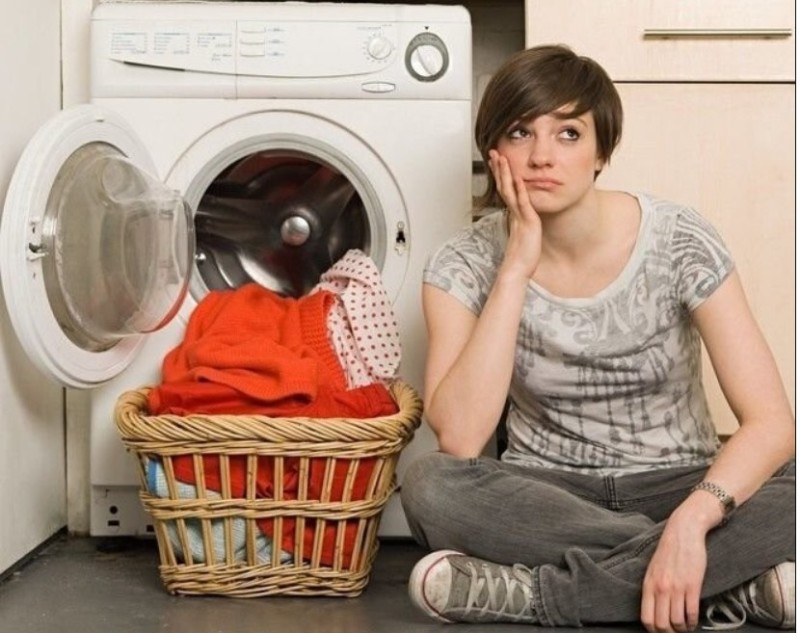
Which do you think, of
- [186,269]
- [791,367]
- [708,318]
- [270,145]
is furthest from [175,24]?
[791,367]

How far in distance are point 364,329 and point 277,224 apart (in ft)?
1.05

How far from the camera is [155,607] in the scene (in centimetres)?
167

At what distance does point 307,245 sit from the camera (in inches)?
83.6

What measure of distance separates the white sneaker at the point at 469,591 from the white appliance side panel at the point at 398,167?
51 centimetres

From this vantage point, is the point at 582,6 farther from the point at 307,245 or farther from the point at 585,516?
the point at 585,516

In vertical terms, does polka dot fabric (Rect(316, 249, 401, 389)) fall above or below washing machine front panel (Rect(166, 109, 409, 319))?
below

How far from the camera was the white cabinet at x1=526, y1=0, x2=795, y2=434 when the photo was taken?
2078mm

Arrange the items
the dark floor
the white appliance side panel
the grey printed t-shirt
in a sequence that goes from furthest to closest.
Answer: the white appliance side panel → the grey printed t-shirt → the dark floor

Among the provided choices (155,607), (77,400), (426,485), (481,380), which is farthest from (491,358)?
(77,400)

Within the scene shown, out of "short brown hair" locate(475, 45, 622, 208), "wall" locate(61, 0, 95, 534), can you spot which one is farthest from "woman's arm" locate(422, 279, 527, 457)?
"wall" locate(61, 0, 95, 534)

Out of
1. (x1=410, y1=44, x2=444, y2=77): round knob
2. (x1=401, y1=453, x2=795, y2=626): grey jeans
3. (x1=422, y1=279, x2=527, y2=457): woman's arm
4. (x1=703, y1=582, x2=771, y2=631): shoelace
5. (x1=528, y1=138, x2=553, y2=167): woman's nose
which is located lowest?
(x1=703, y1=582, x2=771, y2=631): shoelace

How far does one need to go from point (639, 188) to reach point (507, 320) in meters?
0.60

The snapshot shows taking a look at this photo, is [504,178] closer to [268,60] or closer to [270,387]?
[270,387]

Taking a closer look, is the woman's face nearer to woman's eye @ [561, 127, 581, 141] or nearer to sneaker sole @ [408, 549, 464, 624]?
woman's eye @ [561, 127, 581, 141]
